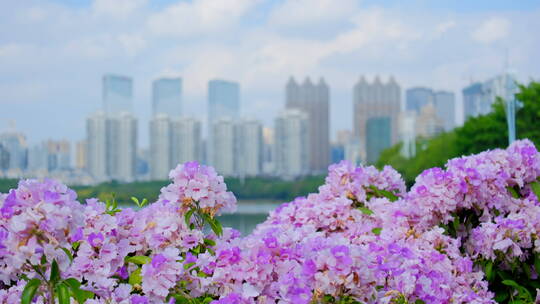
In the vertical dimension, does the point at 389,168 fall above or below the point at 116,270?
above

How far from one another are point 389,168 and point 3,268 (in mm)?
1681

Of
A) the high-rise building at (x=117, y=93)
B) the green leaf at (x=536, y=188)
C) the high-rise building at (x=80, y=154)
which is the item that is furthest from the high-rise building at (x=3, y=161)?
the high-rise building at (x=117, y=93)

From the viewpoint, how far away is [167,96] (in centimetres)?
7556

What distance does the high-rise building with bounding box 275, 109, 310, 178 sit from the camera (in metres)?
61.4

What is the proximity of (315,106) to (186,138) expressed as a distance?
27.8m

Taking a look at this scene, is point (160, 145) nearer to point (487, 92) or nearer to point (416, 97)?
point (487, 92)

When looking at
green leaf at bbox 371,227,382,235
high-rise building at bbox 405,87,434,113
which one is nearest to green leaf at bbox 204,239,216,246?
green leaf at bbox 371,227,382,235

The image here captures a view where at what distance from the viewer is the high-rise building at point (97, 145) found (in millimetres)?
53406

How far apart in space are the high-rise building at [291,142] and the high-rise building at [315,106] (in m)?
8.70

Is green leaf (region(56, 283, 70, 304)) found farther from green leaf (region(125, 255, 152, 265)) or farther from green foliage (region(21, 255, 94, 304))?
green leaf (region(125, 255, 152, 265))

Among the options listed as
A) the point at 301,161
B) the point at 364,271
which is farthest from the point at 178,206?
the point at 301,161

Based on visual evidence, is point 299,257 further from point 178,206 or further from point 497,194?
point 497,194

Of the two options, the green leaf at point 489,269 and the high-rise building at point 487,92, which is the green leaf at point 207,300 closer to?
the green leaf at point 489,269

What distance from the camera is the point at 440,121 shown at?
66.5 metres
